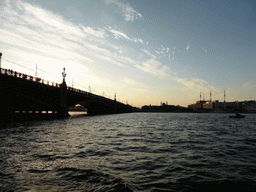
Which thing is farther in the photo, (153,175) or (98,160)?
(98,160)

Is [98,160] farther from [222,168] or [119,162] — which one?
[222,168]

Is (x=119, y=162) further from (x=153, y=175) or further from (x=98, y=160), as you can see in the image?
(x=153, y=175)

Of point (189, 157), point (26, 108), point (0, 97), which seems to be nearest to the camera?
point (189, 157)

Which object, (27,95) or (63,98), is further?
(63,98)

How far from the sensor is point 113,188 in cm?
537

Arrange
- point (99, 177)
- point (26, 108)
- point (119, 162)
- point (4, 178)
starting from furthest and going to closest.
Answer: point (26, 108) → point (119, 162) → point (99, 177) → point (4, 178)

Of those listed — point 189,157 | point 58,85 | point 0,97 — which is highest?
point 58,85

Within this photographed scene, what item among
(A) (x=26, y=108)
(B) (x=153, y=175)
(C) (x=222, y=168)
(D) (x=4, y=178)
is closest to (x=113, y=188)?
(B) (x=153, y=175)

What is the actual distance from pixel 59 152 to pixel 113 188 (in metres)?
5.82

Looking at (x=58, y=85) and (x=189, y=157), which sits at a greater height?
(x=58, y=85)

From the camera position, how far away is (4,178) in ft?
19.1

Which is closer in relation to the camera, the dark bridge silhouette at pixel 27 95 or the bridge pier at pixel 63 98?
the dark bridge silhouette at pixel 27 95

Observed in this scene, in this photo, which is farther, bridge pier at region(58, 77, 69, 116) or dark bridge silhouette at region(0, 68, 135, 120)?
bridge pier at region(58, 77, 69, 116)

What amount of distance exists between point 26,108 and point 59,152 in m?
37.4
